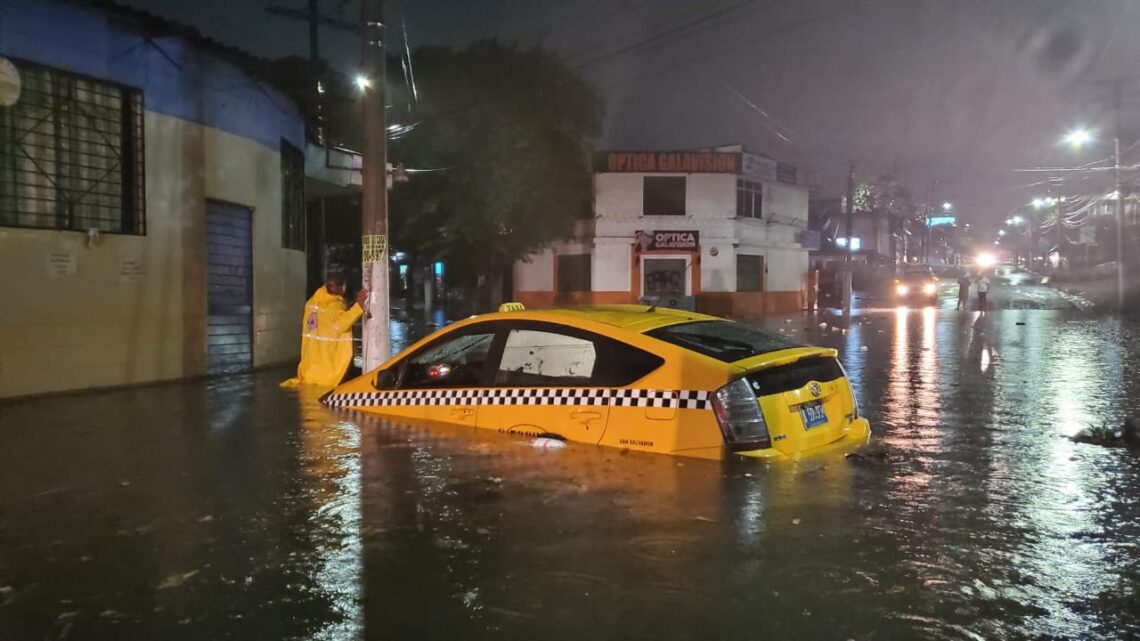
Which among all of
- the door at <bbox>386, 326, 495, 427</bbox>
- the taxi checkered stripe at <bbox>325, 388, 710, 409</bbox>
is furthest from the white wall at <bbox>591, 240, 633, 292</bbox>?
the door at <bbox>386, 326, 495, 427</bbox>

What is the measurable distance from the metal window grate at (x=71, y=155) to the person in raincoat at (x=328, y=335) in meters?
2.46

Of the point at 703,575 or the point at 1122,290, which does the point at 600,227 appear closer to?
the point at 1122,290

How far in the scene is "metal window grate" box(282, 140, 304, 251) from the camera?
14.3 metres

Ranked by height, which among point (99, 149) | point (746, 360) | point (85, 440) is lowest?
point (85, 440)

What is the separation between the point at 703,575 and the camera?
4043 mm

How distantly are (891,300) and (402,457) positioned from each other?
1481 inches

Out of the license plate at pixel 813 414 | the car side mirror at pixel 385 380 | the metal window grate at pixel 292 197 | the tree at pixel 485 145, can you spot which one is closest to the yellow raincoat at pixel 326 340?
the car side mirror at pixel 385 380

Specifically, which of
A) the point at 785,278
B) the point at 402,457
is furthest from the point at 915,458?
the point at 785,278

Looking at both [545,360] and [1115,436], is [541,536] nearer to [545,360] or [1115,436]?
[545,360]

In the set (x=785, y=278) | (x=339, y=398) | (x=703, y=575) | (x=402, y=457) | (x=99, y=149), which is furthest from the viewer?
(x=785, y=278)

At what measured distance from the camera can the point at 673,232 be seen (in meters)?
35.1

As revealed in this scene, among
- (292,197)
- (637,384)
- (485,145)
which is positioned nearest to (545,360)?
(637,384)

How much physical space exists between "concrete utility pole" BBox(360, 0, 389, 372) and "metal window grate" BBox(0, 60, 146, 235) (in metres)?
2.86

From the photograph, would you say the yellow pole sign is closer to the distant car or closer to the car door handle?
the car door handle
